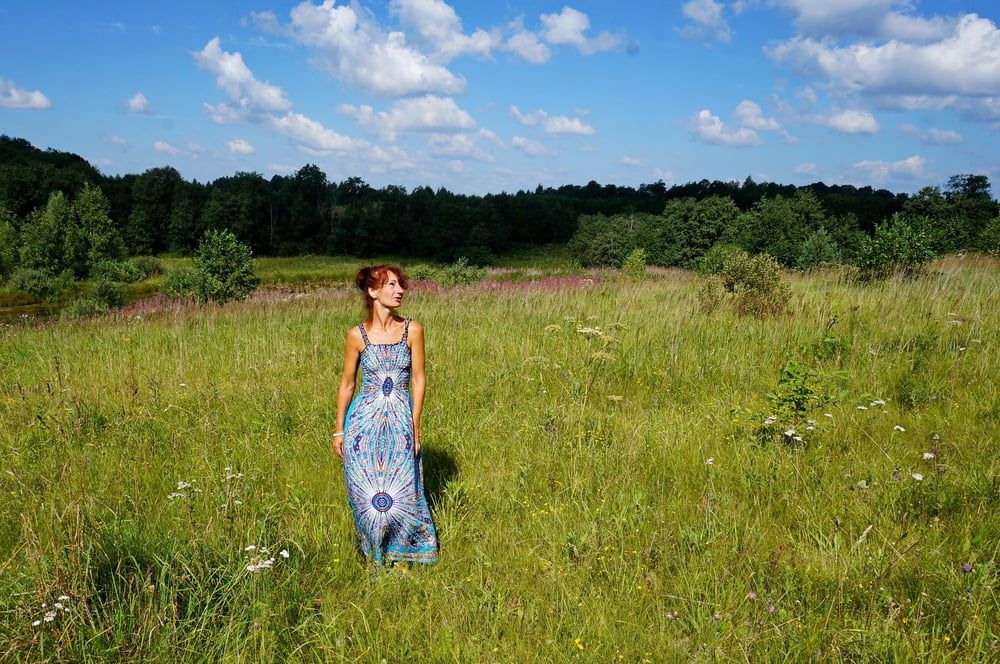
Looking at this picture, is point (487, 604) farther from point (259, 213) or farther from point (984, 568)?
point (259, 213)

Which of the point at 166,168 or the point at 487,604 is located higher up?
the point at 166,168

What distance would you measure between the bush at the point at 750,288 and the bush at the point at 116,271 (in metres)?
51.6

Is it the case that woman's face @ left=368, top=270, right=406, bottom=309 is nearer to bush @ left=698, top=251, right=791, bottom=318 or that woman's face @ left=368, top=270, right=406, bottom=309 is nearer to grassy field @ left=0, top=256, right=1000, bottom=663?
grassy field @ left=0, top=256, right=1000, bottom=663

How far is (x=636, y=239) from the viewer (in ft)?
181

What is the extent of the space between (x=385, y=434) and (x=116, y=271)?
55740 millimetres

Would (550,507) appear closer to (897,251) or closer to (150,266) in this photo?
(897,251)

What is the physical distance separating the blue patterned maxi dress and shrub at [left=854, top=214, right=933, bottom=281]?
11.3 metres

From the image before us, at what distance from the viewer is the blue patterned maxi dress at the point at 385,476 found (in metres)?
3.37

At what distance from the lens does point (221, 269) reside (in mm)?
16750

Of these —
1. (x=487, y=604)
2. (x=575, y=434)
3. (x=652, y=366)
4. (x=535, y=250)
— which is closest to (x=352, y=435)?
(x=487, y=604)

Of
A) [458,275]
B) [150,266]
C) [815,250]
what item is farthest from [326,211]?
[815,250]

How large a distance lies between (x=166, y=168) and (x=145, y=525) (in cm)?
11627

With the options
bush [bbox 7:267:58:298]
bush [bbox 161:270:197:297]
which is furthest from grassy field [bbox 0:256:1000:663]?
bush [bbox 7:267:58:298]

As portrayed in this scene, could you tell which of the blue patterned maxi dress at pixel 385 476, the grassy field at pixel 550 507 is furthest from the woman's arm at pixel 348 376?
the grassy field at pixel 550 507
